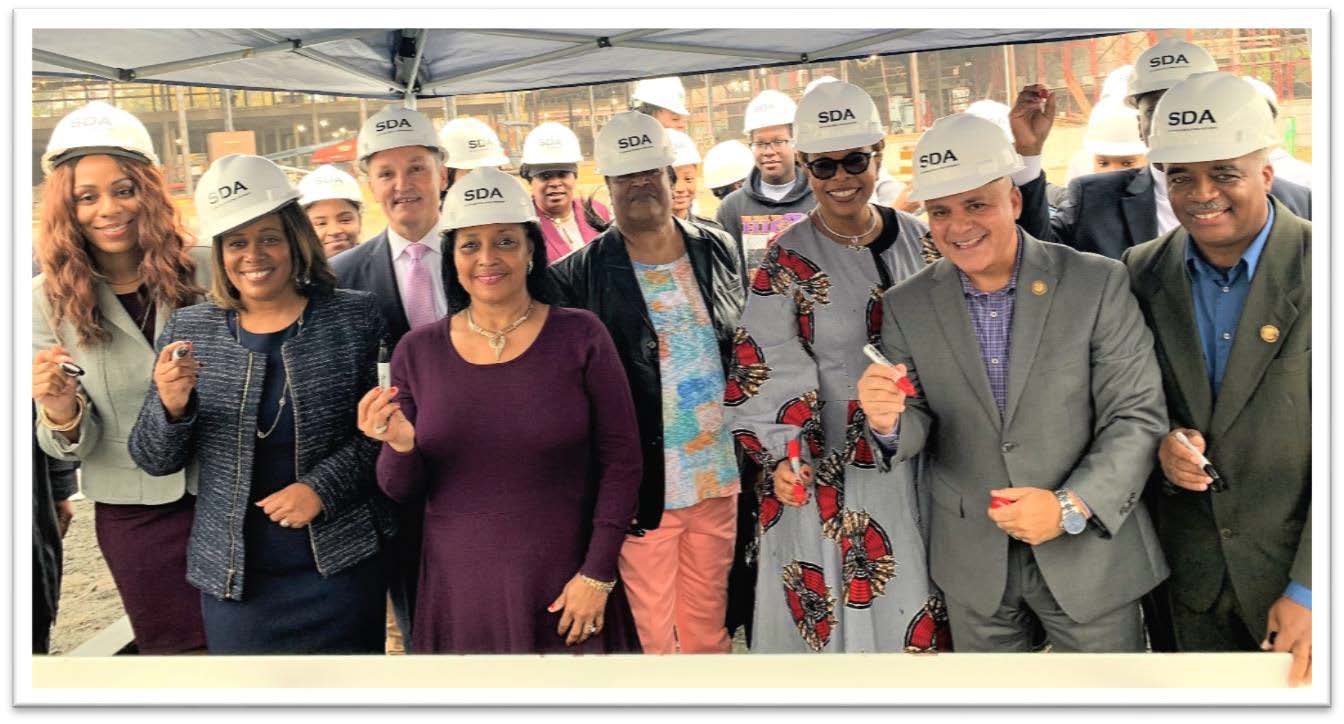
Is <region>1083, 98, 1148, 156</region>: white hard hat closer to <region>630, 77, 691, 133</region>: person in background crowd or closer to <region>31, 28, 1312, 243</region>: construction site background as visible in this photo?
<region>31, 28, 1312, 243</region>: construction site background

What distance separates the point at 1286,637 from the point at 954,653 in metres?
0.69

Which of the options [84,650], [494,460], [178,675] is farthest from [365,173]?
[84,650]

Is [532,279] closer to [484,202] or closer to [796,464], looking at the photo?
[484,202]

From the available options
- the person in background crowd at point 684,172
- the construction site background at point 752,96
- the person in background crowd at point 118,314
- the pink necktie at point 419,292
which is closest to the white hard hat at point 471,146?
the construction site background at point 752,96

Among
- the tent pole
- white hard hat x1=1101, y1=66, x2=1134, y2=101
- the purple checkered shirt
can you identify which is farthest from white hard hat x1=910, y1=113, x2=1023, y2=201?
the tent pole

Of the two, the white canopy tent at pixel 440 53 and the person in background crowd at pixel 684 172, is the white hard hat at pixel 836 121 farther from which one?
the person in background crowd at pixel 684 172

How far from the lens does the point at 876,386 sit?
95.6 inches

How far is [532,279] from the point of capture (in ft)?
9.48

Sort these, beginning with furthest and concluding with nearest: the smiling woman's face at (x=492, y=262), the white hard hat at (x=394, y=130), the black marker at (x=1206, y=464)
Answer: the white hard hat at (x=394, y=130) → the smiling woman's face at (x=492, y=262) → the black marker at (x=1206, y=464)

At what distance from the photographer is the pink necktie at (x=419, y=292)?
330 cm

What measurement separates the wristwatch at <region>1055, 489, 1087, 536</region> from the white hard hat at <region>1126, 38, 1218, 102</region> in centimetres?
143

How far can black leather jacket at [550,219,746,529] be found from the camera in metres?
3.11

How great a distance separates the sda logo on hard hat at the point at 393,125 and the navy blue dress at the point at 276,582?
985 millimetres

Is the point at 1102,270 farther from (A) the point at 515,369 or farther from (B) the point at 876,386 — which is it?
(A) the point at 515,369
